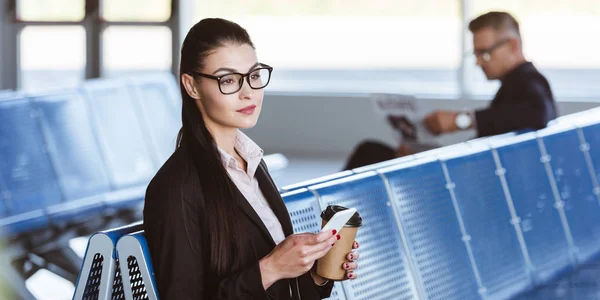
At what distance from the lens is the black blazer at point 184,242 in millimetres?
2018

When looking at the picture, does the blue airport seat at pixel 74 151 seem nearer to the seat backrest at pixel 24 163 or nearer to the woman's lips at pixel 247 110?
the seat backrest at pixel 24 163

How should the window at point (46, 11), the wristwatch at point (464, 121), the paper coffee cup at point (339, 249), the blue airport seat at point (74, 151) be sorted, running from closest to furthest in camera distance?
1. the paper coffee cup at point (339, 249)
2. the wristwatch at point (464, 121)
3. the blue airport seat at point (74, 151)
4. the window at point (46, 11)

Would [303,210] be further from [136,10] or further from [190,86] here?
[136,10]

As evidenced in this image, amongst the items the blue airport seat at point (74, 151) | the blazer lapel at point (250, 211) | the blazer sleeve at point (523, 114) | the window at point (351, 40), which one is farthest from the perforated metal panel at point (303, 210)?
the window at point (351, 40)

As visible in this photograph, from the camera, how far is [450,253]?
142 inches

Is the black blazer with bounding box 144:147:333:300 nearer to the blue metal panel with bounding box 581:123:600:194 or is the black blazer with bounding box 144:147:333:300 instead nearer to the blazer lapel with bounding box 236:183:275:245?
the blazer lapel with bounding box 236:183:275:245

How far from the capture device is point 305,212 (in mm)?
2930

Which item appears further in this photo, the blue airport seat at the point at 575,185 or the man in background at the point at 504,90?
the man in background at the point at 504,90

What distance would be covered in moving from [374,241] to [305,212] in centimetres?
40

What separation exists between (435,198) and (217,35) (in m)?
1.63

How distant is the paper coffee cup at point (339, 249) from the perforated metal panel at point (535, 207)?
218cm

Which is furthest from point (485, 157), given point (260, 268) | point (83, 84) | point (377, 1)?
point (377, 1)

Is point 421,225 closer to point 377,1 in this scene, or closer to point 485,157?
point 485,157

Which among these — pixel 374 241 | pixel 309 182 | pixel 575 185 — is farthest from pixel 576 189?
pixel 309 182
